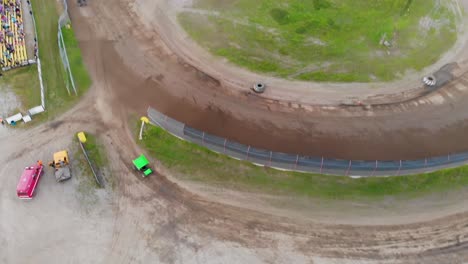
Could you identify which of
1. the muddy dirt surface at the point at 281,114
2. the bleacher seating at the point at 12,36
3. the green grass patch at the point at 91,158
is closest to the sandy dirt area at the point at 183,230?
the green grass patch at the point at 91,158

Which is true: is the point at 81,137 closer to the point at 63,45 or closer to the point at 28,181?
the point at 28,181

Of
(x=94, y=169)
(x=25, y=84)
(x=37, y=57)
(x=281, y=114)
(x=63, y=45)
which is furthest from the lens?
(x=63, y=45)

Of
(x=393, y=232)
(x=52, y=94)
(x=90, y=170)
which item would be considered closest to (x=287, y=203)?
(x=393, y=232)

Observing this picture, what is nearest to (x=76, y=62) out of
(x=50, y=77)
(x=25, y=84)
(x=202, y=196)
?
(x=50, y=77)

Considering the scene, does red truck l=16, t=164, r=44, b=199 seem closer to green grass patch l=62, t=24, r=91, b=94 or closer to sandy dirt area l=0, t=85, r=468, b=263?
sandy dirt area l=0, t=85, r=468, b=263

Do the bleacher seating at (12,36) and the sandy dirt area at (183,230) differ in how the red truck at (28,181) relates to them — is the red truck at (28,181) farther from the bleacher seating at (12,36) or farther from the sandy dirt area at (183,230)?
the bleacher seating at (12,36)

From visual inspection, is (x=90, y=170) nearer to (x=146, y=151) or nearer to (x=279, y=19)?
(x=146, y=151)
